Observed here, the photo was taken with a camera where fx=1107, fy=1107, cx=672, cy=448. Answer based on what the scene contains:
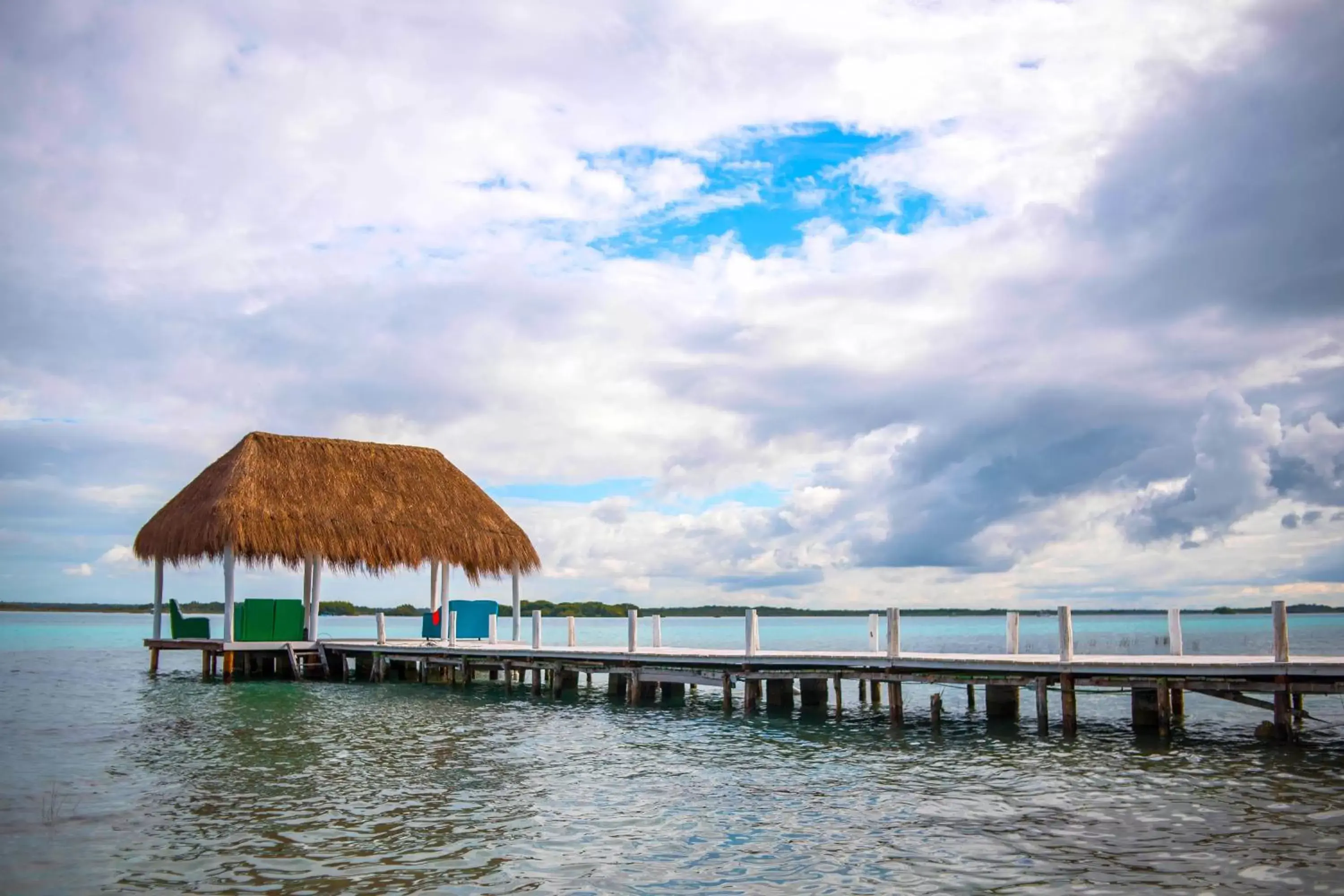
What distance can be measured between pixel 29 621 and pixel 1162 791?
127 m

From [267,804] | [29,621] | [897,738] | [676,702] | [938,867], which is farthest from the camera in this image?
[29,621]

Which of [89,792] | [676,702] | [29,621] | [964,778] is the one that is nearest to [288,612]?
[676,702]

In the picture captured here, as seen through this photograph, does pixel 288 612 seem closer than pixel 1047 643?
Yes

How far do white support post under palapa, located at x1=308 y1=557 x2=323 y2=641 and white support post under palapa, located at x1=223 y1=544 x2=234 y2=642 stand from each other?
1.95 meters

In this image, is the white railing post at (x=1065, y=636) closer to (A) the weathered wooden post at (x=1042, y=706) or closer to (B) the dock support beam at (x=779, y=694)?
(A) the weathered wooden post at (x=1042, y=706)

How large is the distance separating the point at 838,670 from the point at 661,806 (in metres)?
7.63

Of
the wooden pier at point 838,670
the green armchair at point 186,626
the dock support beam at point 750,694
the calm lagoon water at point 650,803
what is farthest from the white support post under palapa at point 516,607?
the dock support beam at point 750,694

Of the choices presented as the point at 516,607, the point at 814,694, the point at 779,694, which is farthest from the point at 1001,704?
the point at 516,607

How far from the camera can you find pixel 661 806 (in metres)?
11.3

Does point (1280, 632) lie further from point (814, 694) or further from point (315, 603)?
Result: point (315, 603)

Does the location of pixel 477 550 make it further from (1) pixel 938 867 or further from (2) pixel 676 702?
(1) pixel 938 867

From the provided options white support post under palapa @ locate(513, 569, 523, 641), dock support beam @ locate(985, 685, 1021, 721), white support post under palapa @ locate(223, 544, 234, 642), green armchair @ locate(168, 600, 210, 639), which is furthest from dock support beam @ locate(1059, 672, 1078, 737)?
green armchair @ locate(168, 600, 210, 639)

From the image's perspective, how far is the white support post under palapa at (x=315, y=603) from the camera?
2617cm

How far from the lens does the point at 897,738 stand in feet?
53.5
